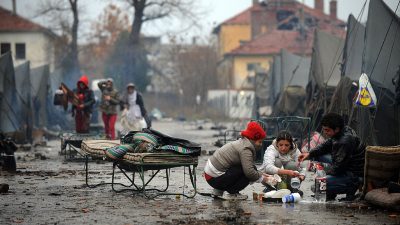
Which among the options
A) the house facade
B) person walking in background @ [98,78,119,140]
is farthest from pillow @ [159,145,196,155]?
the house facade

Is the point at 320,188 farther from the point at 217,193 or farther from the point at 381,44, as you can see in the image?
the point at 381,44

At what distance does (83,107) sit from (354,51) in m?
6.30

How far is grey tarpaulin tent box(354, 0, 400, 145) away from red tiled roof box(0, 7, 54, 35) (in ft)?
189

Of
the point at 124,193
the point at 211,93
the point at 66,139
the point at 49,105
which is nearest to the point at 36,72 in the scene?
the point at 49,105

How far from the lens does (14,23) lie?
241 ft

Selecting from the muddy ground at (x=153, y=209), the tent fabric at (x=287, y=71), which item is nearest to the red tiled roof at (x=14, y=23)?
the tent fabric at (x=287, y=71)

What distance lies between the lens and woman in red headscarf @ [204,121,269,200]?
10.7 metres

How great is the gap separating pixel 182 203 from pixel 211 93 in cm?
6592

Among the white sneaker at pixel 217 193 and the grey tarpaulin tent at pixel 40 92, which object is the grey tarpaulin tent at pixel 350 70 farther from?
the grey tarpaulin tent at pixel 40 92

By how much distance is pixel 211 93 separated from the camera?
251 feet

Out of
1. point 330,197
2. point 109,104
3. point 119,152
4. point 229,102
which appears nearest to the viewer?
point 330,197

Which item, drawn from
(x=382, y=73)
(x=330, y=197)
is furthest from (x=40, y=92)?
(x=330, y=197)

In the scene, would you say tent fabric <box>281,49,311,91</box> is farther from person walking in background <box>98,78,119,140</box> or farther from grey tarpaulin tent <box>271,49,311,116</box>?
person walking in background <box>98,78,119,140</box>

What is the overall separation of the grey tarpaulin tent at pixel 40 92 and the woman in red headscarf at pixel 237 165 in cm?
2187
